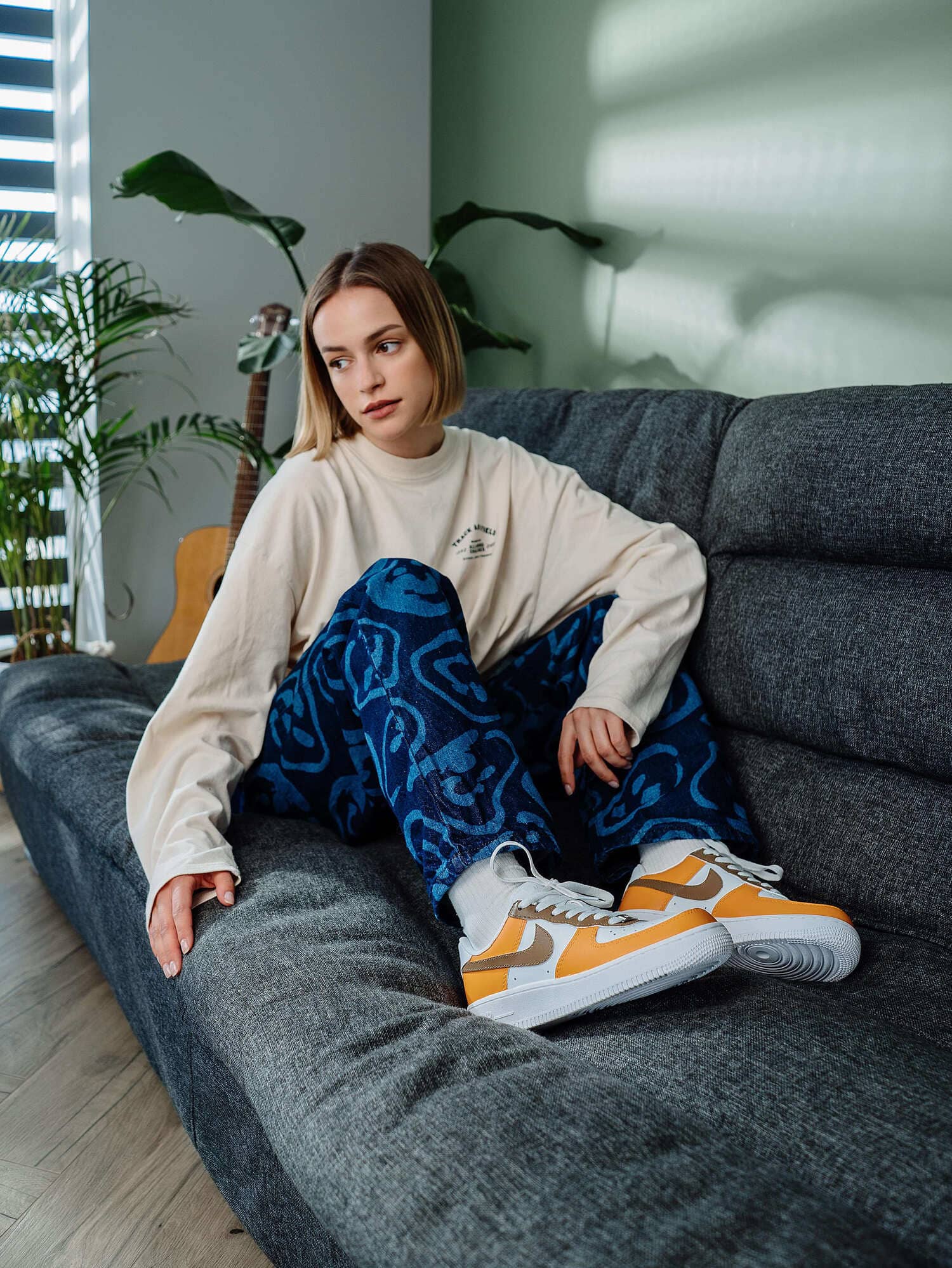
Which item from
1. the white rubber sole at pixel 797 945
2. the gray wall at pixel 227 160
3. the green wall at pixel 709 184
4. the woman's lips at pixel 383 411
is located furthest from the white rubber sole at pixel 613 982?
the gray wall at pixel 227 160

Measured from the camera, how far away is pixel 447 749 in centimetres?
103

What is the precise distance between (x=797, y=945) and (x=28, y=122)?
300 centimetres

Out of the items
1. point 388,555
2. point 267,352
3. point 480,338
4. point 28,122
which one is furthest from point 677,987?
point 28,122

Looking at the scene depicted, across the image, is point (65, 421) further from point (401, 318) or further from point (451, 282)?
point (401, 318)

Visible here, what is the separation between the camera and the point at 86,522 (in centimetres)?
294

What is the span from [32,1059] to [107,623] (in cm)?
178

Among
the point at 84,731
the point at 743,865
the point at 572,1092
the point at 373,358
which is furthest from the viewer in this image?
the point at 84,731

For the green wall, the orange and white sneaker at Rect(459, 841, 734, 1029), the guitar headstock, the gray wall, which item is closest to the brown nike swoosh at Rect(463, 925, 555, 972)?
the orange and white sneaker at Rect(459, 841, 734, 1029)

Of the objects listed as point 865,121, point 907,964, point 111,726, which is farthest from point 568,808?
point 865,121

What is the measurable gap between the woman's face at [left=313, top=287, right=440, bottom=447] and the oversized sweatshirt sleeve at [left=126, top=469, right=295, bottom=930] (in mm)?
164

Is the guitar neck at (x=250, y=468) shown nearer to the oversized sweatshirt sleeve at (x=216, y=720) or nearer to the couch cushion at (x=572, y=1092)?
the oversized sweatshirt sleeve at (x=216, y=720)

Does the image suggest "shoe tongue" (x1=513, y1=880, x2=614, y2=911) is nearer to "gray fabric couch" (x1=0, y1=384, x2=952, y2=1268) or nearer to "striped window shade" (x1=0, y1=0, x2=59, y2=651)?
"gray fabric couch" (x1=0, y1=384, x2=952, y2=1268)

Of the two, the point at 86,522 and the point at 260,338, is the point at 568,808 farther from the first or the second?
the point at 86,522

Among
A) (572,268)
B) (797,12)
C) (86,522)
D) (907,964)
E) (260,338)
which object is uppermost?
(797,12)
